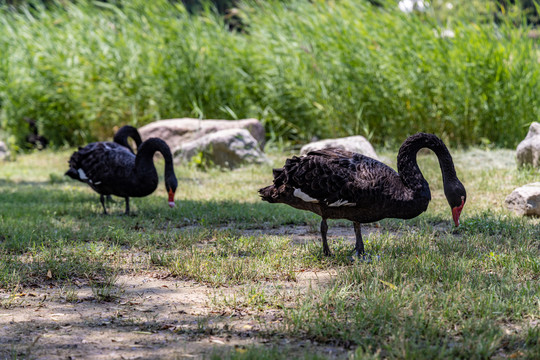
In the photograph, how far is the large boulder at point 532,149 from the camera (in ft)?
27.1

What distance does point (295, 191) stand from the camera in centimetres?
471

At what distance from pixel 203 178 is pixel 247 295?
20.2 feet

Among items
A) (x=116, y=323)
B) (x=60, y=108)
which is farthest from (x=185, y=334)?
(x=60, y=108)

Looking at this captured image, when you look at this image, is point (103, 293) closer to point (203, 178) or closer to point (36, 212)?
point (36, 212)

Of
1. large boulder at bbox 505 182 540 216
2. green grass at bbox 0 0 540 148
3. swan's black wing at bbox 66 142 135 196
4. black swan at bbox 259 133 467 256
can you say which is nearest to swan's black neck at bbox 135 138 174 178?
swan's black wing at bbox 66 142 135 196

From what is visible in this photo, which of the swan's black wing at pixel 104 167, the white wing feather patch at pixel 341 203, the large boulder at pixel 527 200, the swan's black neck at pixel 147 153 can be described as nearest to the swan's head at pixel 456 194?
the white wing feather patch at pixel 341 203

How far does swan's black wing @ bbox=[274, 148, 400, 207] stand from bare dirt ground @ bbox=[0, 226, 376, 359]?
60 cm

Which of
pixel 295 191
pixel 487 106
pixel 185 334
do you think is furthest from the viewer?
pixel 487 106

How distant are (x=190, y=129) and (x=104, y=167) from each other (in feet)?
15.6

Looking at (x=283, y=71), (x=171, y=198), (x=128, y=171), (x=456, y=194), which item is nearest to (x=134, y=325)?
(x=456, y=194)

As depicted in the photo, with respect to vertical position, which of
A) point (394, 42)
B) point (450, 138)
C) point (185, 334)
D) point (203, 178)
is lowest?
point (185, 334)

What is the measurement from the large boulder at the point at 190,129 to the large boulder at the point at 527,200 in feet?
A: 19.2

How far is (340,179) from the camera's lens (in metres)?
4.52

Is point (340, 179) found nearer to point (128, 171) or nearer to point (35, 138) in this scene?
point (128, 171)
